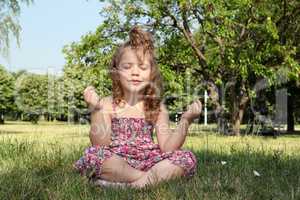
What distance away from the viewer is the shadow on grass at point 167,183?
9.52ft

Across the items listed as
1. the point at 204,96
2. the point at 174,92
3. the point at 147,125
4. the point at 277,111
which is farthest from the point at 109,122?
the point at 277,111

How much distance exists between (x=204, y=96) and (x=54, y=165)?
758 inches

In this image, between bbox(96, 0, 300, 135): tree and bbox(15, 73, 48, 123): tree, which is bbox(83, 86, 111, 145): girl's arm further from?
bbox(15, 73, 48, 123): tree

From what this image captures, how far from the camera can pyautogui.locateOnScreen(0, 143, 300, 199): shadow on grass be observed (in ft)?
9.52

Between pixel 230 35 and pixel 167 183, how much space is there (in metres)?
17.7

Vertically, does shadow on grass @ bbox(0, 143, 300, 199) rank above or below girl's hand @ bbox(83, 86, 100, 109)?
below

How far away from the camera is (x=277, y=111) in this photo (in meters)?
28.8

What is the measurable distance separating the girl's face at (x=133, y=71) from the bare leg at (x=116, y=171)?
0.86 m

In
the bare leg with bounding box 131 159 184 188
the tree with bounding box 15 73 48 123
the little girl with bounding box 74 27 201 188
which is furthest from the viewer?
the tree with bounding box 15 73 48 123

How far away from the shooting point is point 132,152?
13.0 ft

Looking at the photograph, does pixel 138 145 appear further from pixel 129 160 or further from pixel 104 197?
pixel 104 197

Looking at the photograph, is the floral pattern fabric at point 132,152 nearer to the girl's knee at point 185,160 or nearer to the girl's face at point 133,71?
the girl's knee at point 185,160

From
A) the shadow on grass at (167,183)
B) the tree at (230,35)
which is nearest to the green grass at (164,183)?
the shadow on grass at (167,183)

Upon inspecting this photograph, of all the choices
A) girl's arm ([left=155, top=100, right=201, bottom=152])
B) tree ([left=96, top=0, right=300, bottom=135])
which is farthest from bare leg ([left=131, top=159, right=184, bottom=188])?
tree ([left=96, top=0, right=300, bottom=135])
